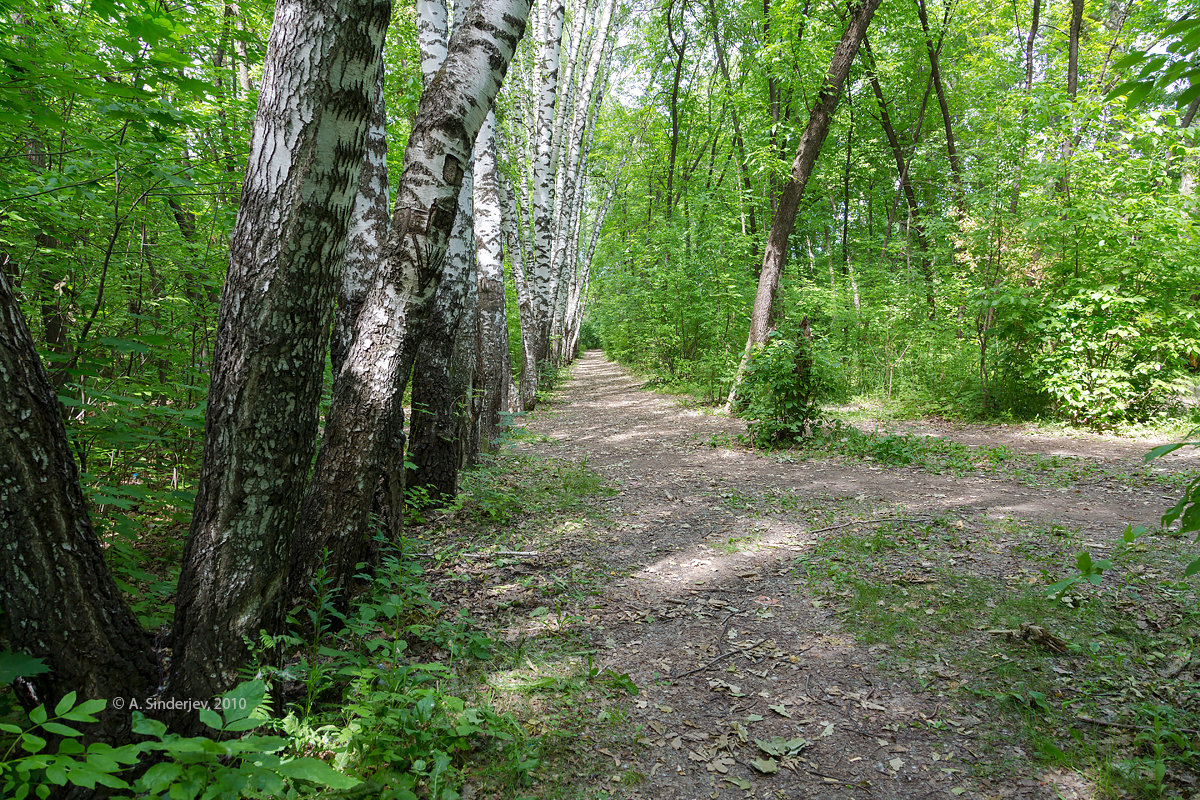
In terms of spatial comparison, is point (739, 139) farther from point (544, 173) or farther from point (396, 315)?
point (396, 315)

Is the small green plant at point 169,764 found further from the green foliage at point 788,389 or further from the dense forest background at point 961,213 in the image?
the green foliage at point 788,389

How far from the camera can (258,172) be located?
1.98m

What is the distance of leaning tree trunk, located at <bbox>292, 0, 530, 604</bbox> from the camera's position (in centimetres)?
303

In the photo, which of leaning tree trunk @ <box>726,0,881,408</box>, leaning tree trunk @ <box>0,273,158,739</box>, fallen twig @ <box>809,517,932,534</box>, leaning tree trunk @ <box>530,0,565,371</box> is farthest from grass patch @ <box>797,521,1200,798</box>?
leaning tree trunk @ <box>530,0,565,371</box>

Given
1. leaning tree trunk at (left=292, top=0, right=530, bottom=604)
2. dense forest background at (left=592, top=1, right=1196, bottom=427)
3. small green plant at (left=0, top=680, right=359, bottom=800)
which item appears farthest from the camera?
dense forest background at (left=592, top=1, right=1196, bottom=427)

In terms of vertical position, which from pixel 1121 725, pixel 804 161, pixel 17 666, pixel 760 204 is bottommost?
pixel 1121 725

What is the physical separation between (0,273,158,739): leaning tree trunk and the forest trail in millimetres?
1825

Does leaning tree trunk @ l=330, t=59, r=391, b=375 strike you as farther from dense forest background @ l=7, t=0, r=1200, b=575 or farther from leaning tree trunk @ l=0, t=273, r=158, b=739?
leaning tree trunk @ l=0, t=273, r=158, b=739

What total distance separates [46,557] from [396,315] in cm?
180

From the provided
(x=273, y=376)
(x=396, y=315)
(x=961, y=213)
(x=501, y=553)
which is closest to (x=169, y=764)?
(x=273, y=376)

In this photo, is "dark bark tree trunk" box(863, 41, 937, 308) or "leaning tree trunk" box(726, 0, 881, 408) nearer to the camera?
"leaning tree trunk" box(726, 0, 881, 408)

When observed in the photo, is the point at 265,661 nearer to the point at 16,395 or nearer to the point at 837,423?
the point at 16,395

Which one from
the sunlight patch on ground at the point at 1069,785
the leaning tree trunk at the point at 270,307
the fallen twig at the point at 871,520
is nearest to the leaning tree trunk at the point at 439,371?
the leaning tree trunk at the point at 270,307

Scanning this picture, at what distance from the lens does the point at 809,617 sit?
3.37m
